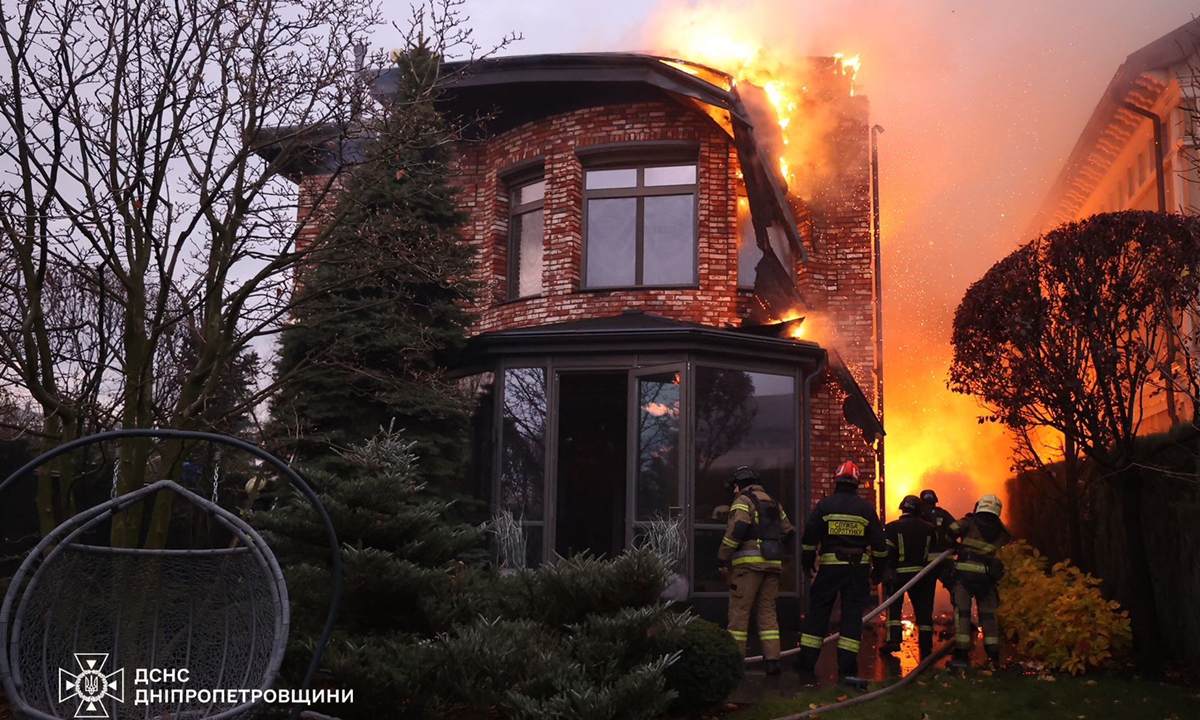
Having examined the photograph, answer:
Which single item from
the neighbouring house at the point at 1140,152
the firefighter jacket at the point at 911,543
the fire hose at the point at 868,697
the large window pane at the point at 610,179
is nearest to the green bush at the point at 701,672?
the fire hose at the point at 868,697

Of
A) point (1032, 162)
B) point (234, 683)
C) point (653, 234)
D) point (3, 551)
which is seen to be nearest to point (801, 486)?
point (653, 234)

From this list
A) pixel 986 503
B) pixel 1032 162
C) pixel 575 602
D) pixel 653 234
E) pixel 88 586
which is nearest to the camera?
pixel 88 586

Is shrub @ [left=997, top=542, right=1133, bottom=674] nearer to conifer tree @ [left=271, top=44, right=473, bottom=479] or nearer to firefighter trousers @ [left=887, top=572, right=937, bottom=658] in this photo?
firefighter trousers @ [left=887, top=572, right=937, bottom=658]

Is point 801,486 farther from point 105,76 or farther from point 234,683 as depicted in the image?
point 105,76

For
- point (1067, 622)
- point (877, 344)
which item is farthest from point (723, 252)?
point (1067, 622)

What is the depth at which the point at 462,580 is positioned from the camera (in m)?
7.72

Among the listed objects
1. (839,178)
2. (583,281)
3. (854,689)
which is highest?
(839,178)

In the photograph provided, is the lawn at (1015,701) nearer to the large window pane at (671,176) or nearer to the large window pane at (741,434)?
the large window pane at (741,434)

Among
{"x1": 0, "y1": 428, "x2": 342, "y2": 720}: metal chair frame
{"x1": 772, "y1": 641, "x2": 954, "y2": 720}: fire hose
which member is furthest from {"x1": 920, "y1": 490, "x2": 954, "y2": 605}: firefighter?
{"x1": 0, "y1": 428, "x2": 342, "y2": 720}: metal chair frame

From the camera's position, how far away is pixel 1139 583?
370 inches

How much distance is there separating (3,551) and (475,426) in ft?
20.1

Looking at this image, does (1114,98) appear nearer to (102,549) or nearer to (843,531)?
(843,531)

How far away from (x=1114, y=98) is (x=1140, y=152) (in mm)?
2347

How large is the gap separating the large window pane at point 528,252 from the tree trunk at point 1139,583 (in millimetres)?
8838
